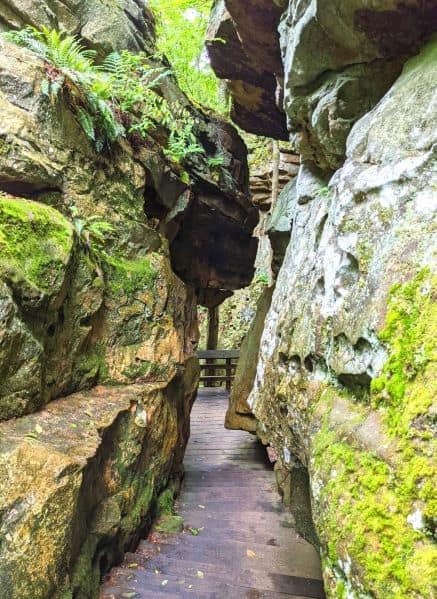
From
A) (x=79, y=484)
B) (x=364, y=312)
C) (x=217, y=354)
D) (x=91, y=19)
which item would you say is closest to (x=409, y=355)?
(x=364, y=312)

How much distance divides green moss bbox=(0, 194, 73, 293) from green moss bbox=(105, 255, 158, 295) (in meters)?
1.07

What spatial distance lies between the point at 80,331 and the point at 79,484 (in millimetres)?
1768

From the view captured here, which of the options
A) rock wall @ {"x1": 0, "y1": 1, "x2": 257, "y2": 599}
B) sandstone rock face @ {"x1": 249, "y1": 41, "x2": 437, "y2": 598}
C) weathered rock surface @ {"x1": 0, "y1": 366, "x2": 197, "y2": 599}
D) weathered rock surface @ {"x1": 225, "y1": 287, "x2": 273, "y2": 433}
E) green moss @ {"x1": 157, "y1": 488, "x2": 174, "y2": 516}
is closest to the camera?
sandstone rock face @ {"x1": 249, "y1": 41, "x2": 437, "y2": 598}

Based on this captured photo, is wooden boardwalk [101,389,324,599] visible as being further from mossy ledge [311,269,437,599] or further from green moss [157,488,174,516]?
mossy ledge [311,269,437,599]

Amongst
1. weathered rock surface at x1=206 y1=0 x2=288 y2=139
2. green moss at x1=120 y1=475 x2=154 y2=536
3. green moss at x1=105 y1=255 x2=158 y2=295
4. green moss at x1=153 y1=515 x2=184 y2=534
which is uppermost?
weathered rock surface at x1=206 y1=0 x2=288 y2=139

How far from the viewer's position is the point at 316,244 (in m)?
3.93

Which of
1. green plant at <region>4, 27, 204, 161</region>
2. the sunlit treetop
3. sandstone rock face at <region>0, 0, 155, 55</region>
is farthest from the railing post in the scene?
sandstone rock face at <region>0, 0, 155, 55</region>

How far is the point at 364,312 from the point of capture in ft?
7.95

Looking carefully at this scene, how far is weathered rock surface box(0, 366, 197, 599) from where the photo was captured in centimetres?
261

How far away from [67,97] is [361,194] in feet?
12.9

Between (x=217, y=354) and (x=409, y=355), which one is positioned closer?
(x=409, y=355)

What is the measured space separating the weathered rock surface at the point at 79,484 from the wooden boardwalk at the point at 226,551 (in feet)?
1.17

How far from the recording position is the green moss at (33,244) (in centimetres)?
336

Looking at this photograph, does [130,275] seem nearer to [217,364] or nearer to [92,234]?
[92,234]
